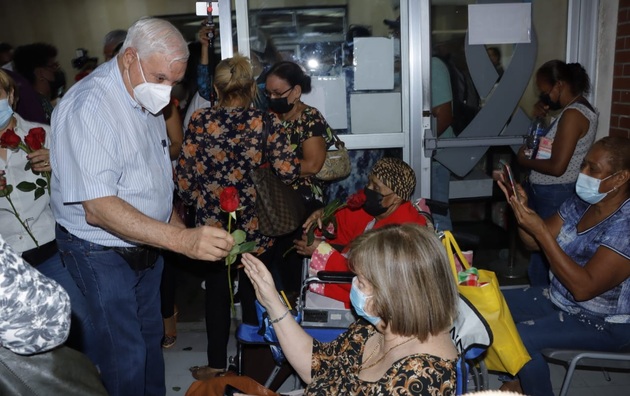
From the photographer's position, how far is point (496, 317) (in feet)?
8.71

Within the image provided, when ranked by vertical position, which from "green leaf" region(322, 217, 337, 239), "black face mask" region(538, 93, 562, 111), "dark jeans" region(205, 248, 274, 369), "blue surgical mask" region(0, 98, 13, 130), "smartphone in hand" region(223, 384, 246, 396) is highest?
"blue surgical mask" region(0, 98, 13, 130)

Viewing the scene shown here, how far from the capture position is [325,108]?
4965mm

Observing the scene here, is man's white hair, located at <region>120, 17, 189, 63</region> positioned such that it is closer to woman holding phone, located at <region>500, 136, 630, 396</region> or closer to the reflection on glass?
woman holding phone, located at <region>500, 136, 630, 396</region>

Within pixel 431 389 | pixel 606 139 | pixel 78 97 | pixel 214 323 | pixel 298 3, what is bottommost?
pixel 214 323

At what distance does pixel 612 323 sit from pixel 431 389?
1480 millimetres

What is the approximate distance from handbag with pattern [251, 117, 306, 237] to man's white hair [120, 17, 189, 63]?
2.81 ft

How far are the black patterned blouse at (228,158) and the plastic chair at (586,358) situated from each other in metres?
1.72

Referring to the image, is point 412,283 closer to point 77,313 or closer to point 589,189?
point 589,189

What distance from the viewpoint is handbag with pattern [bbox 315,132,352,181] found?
13.7 ft

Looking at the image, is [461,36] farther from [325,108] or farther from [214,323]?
[214,323]

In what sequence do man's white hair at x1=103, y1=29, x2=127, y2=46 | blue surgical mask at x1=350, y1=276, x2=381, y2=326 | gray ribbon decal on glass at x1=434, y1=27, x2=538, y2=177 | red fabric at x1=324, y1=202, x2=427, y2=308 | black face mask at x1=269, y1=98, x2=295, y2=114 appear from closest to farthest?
blue surgical mask at x1=350, y1=276, x2=381, y2=326 → red fabric at x1=324, y1=202, x2=427, y2=308 → black face mask at x1=269, y1=98, x2=295, y2=114 → man's white hair at x1=103, y1=29, x2=127, y2=46 → gray ribbon decal on glass at x1=434, y1=27, x2=538, y2=177

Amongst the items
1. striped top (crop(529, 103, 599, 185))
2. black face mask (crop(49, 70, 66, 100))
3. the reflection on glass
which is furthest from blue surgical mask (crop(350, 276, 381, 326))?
black face mask (crop(49, 70, 66, 100))

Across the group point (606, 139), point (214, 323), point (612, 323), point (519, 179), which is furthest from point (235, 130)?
point (519, 179)

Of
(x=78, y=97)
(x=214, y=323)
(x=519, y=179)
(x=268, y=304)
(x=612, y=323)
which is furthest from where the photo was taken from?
(x=519, y=179)
